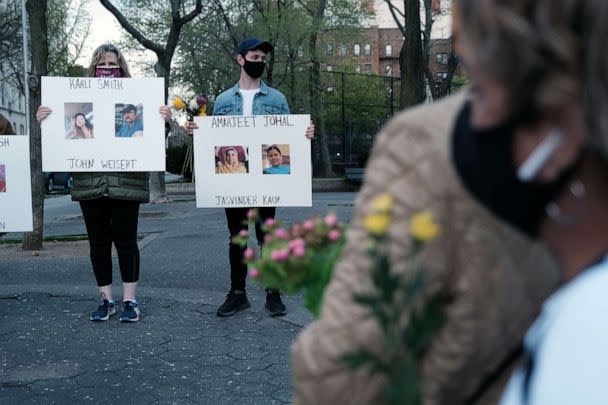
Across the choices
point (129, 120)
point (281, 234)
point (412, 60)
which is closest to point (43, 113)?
point (129, 120)

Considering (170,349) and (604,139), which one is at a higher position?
(604,139)

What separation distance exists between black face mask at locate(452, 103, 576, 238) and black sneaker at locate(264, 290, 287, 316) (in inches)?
208

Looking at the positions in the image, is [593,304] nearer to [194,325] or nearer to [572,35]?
[572,35]

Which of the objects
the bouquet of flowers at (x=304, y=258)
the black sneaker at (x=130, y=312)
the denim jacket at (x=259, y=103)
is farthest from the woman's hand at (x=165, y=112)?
the bouquet of flowers at (x=304, y=258)

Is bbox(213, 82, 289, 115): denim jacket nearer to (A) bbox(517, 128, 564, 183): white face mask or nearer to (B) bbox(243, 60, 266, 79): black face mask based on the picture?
(B) bbox(243, 60, 266, 79): black face mask

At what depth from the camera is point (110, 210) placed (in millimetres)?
6043

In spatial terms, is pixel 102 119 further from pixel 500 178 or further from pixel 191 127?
pixel 500 178

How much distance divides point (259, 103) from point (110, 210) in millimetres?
1370

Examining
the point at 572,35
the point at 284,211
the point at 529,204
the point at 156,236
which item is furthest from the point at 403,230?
the point at 284,211

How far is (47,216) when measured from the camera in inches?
774

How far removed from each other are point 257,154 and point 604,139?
566 cm

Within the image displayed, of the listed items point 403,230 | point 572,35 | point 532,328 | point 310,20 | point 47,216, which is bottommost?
point 47,216

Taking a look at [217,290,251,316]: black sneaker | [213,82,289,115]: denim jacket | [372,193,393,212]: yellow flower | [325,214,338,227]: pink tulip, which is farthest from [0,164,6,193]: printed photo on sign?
[372,193,393,212]: yellow flower

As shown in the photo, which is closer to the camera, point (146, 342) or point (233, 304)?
point (146, 342)
